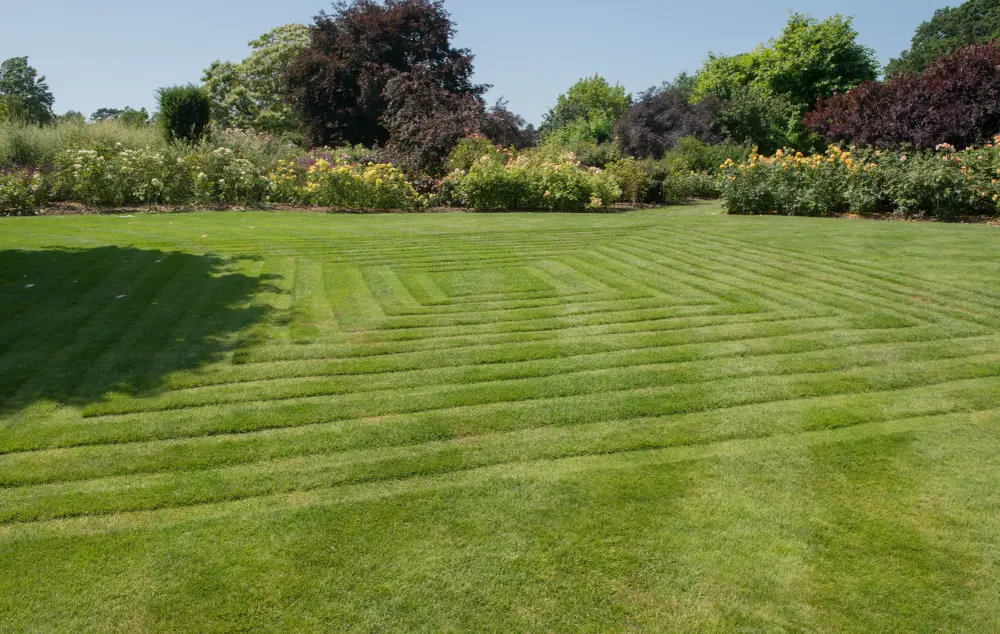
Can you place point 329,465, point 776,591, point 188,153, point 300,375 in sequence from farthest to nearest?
point 188,153
point 300,375
point 329,465
point 776,591

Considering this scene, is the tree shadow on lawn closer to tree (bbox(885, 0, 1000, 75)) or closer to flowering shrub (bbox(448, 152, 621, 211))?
flowering shrub (bbox(448, 152, 621, 211))

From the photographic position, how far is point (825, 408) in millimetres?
3305

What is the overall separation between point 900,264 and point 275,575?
22.2 feet

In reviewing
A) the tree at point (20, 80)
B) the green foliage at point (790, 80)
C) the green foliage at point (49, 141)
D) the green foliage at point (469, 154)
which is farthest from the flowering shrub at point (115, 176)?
the tree at point (20, 80)

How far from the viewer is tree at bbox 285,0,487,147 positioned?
2191 centimetres

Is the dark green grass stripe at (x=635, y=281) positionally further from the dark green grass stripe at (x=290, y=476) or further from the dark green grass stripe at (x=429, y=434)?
the dark green grass stripe at (x=290, y=476)

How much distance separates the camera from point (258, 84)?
33.3 m

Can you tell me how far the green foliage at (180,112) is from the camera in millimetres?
16344

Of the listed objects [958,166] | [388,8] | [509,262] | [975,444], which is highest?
[388,8]

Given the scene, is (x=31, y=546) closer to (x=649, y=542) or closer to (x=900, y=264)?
(x=649, y=542)

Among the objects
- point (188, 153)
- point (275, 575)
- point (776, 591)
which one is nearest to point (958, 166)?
point (776, 591)

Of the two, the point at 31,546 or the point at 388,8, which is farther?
the point at 388,8

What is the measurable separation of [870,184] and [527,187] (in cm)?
641

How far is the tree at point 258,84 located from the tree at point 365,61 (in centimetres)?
1042
